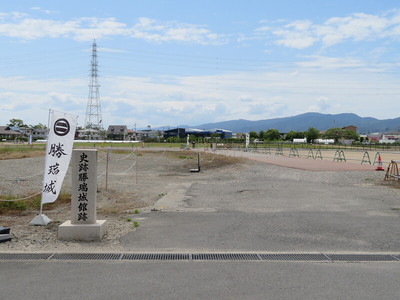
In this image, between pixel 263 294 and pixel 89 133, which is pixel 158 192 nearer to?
pixel 263 294

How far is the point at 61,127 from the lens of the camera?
7.07m

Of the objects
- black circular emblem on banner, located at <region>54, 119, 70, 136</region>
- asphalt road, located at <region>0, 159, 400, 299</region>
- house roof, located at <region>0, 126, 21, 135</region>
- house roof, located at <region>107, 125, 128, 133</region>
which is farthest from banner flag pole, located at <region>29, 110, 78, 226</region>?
house roof, located at <region>107, 125, 128, 133</region>

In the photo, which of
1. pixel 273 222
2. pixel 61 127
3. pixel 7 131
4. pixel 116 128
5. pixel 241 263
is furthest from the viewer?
pixel 116 128

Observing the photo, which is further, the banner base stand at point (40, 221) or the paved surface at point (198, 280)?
the banner base stand at point (40, 221)

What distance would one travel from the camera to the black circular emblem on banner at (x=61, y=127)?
22.9ft

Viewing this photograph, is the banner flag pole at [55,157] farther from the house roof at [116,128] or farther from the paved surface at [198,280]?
the house roof at [116,128]

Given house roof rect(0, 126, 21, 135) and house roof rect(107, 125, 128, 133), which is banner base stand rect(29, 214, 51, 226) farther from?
house roof rect(107, 125, 128, 133)

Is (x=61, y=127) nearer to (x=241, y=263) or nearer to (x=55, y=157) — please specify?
(x=55, y=157)

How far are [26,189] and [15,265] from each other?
8.64 metres

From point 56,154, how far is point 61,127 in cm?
53

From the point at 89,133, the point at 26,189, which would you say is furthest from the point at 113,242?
the point at 89,133

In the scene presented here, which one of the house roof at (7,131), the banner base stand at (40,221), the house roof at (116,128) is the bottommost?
the banner base stand at (40,221)

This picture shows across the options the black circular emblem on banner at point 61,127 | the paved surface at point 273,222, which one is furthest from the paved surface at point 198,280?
the black circular emblem on banner at point 61,127

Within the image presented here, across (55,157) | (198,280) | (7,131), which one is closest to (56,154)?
(55,157)
